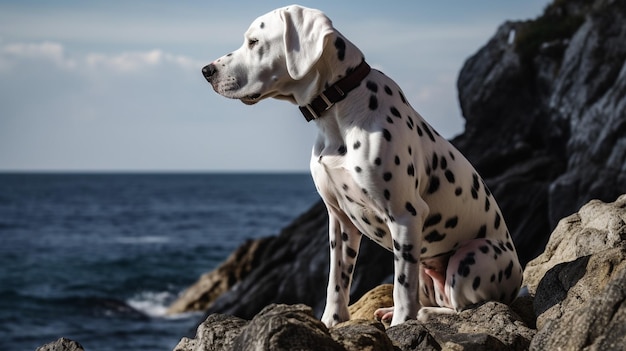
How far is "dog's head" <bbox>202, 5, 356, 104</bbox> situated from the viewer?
223 inches

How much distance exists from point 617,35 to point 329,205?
1565cm

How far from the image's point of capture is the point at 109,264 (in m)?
42.5

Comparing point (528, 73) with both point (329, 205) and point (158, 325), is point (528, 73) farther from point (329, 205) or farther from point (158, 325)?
point (329, 205)

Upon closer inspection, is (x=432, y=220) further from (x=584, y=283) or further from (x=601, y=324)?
(x=601, y=324)

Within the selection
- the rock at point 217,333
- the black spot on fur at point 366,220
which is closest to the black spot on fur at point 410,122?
the black spot on fur at point 366,220

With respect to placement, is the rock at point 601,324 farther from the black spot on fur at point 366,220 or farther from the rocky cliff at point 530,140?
the rocky cliff at point 530,140

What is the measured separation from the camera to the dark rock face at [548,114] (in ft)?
58.0

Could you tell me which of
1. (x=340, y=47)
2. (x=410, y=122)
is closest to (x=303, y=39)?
(x=340, y=47)

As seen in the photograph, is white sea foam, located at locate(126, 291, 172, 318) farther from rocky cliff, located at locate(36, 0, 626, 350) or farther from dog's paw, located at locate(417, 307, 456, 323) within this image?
dog's paw, located at locate(417, 307, 456, 323)

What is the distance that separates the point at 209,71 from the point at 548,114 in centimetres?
1676

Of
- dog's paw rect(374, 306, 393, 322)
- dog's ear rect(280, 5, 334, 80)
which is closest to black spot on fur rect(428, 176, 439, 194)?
dog's paw rect(374, 306, 393, 322)

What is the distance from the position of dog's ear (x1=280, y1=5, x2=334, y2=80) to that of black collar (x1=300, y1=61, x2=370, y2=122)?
25 centimetres

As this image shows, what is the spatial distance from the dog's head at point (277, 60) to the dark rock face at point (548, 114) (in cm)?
1237

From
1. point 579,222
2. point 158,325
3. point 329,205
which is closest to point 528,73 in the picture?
point 158,325
